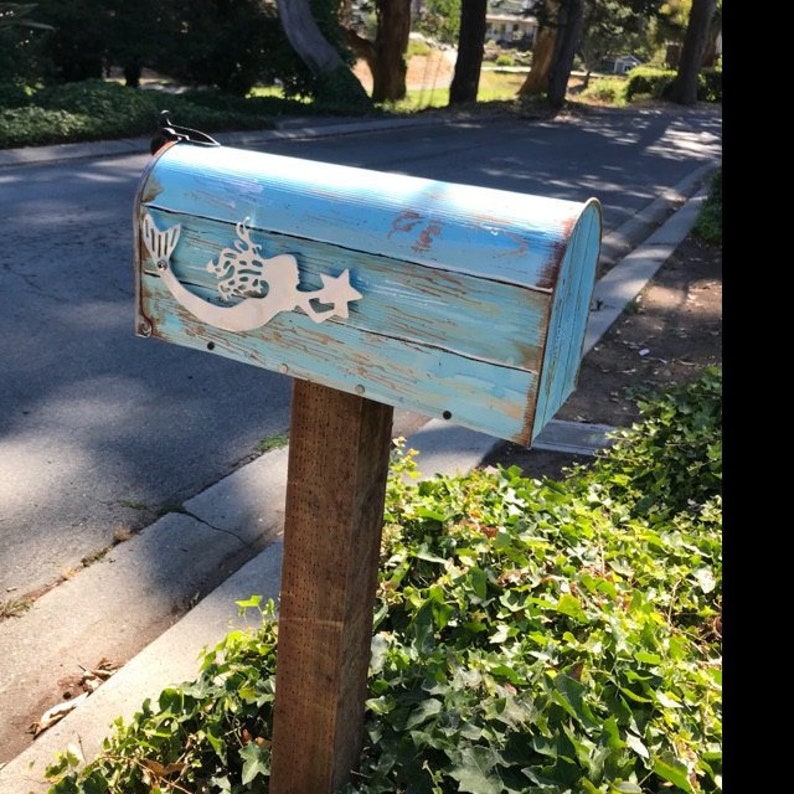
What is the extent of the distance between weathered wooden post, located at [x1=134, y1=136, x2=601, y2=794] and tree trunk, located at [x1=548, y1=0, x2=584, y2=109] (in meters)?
25.2

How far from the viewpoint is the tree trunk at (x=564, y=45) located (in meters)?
24.8

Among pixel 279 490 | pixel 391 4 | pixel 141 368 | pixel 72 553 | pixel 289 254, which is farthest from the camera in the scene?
pixel 391 4

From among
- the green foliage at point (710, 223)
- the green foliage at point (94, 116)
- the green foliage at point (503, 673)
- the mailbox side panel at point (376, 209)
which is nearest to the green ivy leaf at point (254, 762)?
the green foliage at point (503, 673)

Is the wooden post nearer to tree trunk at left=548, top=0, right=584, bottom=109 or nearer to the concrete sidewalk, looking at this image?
the concrete sidewalk

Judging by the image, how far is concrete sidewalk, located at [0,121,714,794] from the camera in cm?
254

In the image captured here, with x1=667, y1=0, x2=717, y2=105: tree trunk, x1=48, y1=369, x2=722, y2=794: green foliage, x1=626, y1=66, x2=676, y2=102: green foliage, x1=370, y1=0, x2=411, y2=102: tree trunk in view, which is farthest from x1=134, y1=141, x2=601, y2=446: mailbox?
x1=626, y1=66, x2=676, y2=102: green foliage

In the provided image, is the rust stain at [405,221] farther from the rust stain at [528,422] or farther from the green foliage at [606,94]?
the green foliage at [606,94]

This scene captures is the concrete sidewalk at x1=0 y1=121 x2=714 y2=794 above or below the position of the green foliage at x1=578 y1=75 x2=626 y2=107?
above

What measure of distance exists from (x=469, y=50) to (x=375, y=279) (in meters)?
24.6
